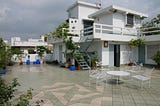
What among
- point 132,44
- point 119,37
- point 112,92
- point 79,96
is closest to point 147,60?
point 132,44

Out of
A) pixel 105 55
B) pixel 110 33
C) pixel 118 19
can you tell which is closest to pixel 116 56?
pixel 105 55

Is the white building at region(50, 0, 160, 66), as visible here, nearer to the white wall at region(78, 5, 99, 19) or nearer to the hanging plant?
the hanging plant

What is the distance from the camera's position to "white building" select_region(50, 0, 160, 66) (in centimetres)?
1403

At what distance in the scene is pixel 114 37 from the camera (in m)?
14.1

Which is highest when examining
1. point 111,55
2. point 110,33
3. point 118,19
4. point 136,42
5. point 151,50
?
point 118,19

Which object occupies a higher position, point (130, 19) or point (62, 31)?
point (130, 19)

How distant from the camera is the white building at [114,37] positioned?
1403 cm

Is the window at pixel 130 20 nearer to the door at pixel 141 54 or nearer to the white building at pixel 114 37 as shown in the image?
the white building at pixel 114 37

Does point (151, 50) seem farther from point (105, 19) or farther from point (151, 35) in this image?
point (105, 19)

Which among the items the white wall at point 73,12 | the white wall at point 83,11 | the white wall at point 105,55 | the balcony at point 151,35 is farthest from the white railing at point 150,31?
the white wall at point 73,12

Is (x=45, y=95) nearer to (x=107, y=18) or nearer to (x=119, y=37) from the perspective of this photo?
(x=119, y=37)

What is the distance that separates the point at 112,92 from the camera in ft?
20.8

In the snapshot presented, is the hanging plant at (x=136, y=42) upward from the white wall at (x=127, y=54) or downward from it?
upward

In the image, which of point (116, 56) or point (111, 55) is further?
point (116, 56)
